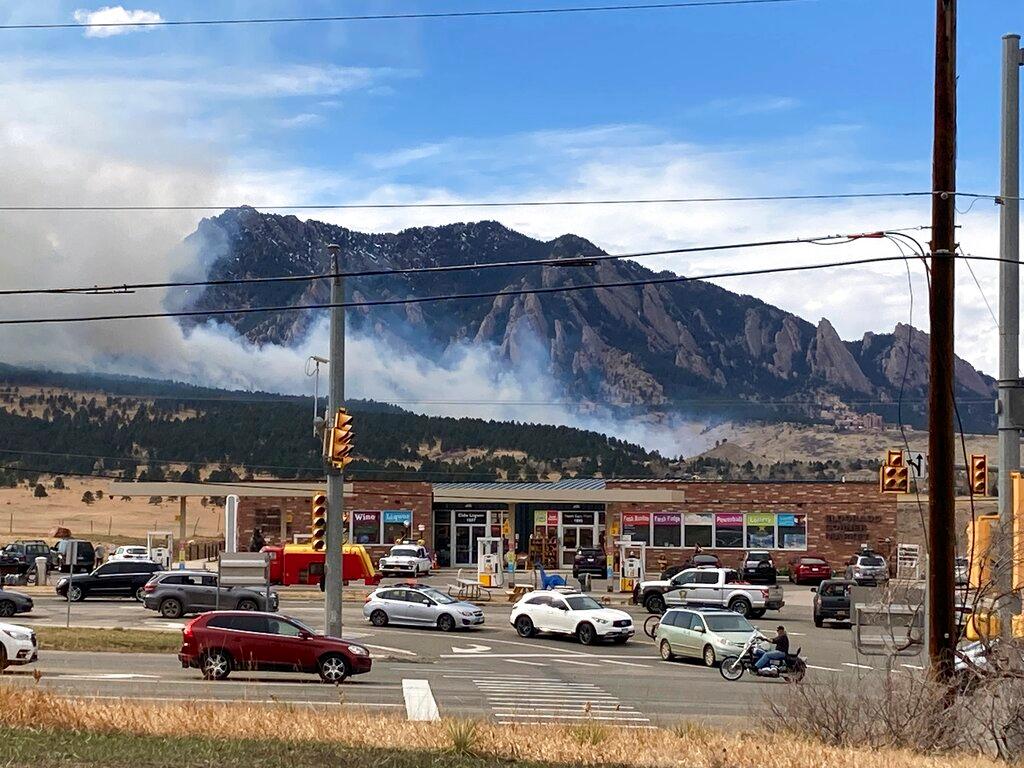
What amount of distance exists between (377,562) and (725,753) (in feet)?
189

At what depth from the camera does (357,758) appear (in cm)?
1305

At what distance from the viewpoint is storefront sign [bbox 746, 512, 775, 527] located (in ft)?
230

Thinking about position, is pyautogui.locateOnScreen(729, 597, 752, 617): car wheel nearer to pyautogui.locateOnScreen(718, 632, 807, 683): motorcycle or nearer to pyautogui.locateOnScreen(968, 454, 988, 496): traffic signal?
pyautogui.locateOnScreen(968, 454, 988, 496): traffic signal

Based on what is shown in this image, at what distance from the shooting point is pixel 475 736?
1450cm

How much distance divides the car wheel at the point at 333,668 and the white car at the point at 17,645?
5.69 metres

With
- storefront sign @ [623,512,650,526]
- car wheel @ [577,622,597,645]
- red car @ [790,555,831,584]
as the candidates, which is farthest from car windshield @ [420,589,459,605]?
storefront sign @ [623,512,650,526]

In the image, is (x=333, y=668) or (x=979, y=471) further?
(x=979, y=471)

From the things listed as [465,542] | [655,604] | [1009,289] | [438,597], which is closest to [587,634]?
[438,597]

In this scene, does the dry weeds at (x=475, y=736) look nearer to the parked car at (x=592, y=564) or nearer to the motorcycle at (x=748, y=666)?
the motorcycle at (x=748, y=666)

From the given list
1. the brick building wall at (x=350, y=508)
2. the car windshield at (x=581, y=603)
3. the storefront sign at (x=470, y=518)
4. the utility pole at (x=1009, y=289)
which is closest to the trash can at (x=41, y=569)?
the brick building wall at (x=350, y=508)

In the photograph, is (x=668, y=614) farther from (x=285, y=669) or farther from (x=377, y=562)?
(x=377, y=562)

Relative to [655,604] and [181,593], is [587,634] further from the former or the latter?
[181,593]

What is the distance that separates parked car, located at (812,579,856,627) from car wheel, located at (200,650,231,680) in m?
23.8

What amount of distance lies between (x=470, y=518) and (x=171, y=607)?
3543 centimetres
